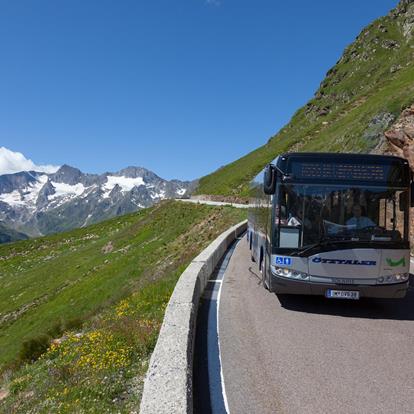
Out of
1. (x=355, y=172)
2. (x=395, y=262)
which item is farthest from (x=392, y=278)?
(x=355, y=172)

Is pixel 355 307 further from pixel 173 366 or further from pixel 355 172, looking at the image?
pixel 173 366

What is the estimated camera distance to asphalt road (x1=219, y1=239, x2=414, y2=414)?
5238mm

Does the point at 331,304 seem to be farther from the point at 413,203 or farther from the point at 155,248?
the point at 155,248

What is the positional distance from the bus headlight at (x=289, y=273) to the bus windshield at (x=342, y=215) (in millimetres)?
499

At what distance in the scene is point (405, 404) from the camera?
17.0ft

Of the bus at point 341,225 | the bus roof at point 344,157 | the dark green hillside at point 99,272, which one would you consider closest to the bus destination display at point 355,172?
the bus at point 341,225

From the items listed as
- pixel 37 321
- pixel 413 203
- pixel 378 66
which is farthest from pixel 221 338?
pixel 378 66

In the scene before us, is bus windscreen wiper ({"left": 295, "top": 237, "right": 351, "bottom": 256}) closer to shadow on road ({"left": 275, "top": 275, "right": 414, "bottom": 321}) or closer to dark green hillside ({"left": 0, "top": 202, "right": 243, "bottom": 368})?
shadow on road ({"left": 275, "top": 275, "right": 414, "bottom": 321})

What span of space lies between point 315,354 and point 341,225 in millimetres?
3091

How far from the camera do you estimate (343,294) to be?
Answer: 8906 mm

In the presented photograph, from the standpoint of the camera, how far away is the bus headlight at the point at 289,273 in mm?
8961

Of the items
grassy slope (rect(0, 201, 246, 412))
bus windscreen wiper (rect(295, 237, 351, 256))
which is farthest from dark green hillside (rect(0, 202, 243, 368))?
bus windscreen wiper (rect(295, 237, 351, 256))

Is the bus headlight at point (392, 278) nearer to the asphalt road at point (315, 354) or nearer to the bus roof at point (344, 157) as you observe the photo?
the asphalt road at point (315, 354)

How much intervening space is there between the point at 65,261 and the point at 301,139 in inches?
2384
